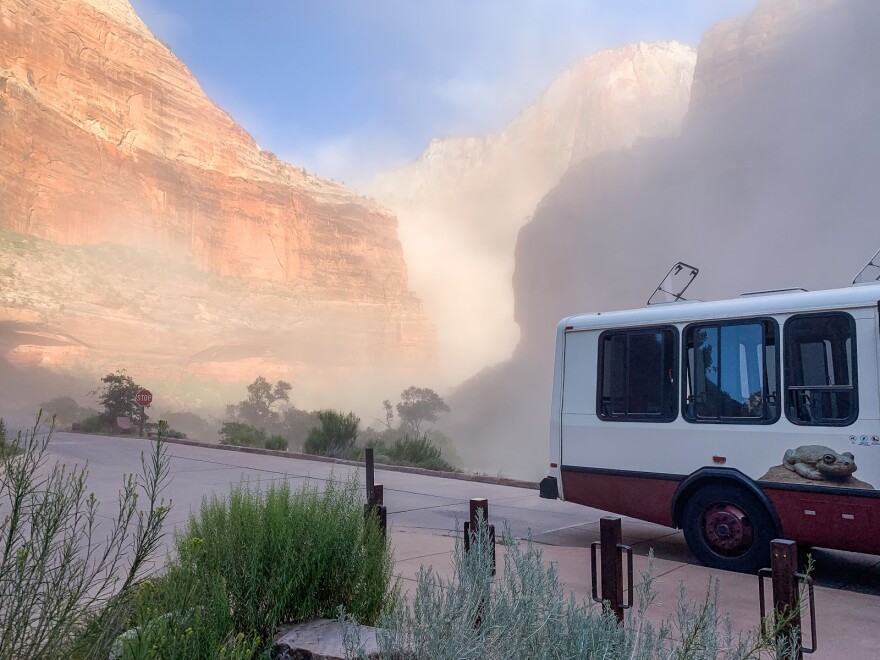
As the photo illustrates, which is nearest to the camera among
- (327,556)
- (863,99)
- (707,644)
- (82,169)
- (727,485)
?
(707,644)

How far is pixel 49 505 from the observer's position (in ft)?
9.16

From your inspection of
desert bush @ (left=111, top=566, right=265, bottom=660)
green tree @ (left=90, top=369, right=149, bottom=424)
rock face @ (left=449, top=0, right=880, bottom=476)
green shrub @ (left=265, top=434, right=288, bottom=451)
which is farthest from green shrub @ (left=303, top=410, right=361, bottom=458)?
rock face @ (left=449, top=0, right=880, bottom=476)

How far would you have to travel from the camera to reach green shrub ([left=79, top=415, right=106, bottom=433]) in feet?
93.3

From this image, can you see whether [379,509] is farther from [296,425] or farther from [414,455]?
[296,425]

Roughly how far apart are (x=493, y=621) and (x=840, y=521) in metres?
4.73

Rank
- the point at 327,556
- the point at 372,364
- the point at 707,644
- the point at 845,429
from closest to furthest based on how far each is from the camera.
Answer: the point at 707,644, the point at 327,556, the point at 845,429, the point at 372,364

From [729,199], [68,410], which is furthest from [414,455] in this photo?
[729,199]

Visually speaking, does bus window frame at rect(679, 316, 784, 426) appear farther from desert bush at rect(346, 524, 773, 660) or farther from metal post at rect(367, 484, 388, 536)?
desert bush at rect(346, 524, 773, 660)

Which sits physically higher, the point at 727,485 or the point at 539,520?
the point at 727,485

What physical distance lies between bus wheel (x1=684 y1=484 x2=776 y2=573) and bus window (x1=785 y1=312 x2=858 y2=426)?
3.31 ft

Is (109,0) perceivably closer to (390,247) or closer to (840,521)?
(390,247)

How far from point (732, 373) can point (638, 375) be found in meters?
1.03

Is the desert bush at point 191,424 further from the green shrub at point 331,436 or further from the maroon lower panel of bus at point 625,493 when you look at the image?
the maroon lower panel of bus at point 625,493

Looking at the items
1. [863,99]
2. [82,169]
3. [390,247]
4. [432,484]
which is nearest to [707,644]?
[432,484]
